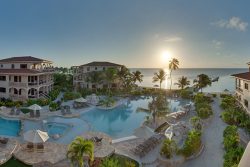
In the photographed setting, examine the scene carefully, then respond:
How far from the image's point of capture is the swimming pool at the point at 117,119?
27.3 metres

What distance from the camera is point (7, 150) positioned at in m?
18.3

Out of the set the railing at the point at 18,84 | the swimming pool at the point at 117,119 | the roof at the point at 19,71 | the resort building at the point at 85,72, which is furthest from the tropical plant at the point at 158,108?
the resort building at the point at 85,72

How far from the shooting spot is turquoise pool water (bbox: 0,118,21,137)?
81.7 ft

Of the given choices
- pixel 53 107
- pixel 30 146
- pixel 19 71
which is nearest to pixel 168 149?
pixel 30 146

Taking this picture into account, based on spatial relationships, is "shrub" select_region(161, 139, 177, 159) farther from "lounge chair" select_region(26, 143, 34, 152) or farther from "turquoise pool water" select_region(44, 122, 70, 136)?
"turquoise pool water" select_region(44, 122, 70, 136)

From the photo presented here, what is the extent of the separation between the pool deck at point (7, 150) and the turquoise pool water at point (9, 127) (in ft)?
17.2

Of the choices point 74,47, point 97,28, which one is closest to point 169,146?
point 97,28

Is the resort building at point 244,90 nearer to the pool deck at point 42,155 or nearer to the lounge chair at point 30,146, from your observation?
the pool deck at point 42,155

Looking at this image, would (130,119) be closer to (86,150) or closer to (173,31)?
(173,31)

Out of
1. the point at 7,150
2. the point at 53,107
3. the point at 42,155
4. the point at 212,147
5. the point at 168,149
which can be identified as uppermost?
the point at 53,107

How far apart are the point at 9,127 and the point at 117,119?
13.9 meters

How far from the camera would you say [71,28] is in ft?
155

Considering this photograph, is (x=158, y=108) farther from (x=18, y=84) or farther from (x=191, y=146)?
(x=18, y=84)

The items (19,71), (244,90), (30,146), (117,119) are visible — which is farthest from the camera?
(19,71)
